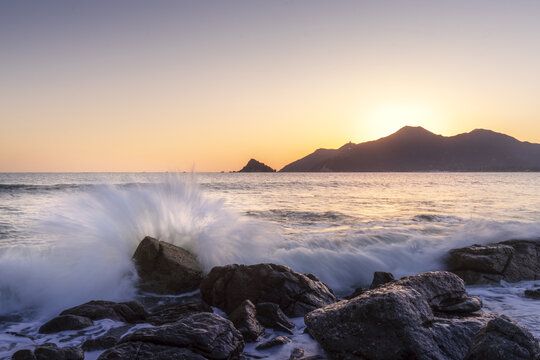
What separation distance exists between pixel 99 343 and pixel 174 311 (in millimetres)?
1371

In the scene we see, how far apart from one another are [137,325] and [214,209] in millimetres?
5404

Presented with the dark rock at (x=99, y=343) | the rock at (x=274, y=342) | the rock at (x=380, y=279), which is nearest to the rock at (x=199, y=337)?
the rock at (x=274, y=342)

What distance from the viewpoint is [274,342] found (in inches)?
169

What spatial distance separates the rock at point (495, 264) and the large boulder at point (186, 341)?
595 centimetres

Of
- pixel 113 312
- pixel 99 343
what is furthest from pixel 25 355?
pixel 113 312

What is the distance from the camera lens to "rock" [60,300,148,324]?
5090mm

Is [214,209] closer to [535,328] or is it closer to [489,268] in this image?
[489,268]

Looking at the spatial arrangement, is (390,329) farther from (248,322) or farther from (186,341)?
(186,341)

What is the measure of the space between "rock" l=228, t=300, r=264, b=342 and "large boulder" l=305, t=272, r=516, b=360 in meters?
0.77

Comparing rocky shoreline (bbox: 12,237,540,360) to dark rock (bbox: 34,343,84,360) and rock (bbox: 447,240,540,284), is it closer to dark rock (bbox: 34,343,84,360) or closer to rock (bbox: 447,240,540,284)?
dark rock (bbox: 34,343,84,360)

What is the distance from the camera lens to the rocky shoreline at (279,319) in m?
3.35

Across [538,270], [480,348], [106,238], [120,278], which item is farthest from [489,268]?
[106,238]

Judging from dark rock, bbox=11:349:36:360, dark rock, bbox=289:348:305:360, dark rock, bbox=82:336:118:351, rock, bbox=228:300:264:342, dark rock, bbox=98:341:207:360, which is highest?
dark rock, bbox=98:341:207:360

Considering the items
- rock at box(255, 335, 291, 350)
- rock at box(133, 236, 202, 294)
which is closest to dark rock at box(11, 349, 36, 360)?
rock at box(255, 335, 291, 350)
